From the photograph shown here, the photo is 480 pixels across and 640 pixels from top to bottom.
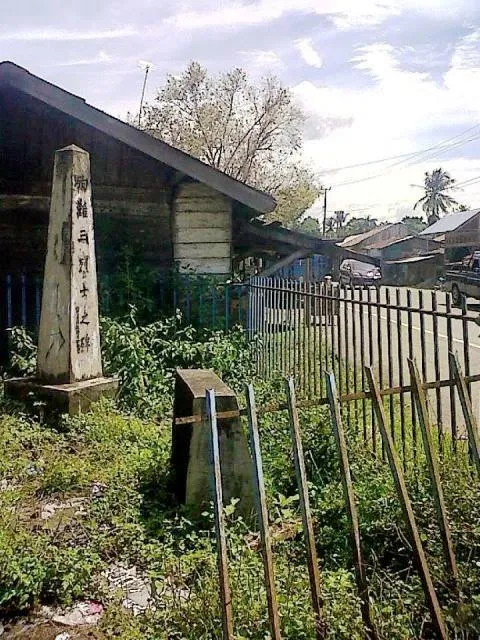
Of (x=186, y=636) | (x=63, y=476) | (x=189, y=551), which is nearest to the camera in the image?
(x=186, y=636)

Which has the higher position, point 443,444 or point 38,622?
point 443,444

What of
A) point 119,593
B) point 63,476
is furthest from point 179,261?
point 119,593

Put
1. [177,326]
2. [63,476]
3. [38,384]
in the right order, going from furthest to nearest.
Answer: [177,326], [38,384], [63,476]

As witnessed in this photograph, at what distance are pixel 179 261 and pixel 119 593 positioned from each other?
7.70 metres

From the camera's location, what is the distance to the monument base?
6598 mm

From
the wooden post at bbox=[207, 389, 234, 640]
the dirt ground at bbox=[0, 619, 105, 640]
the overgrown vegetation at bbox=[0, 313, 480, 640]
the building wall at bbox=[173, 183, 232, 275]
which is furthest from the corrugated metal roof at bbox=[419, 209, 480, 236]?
the dirt ground at bbox=[0, 619, 105, 640]

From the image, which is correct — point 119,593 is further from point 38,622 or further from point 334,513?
point 334,513

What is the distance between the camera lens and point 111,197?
10.4 metres

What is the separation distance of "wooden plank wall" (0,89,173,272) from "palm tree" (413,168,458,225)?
79.4 metres

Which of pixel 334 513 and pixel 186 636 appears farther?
pixel 334 513


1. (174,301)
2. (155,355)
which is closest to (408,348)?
(155,355)

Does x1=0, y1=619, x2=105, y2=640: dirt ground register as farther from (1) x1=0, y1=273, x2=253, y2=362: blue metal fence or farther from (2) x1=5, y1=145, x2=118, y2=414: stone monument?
(1) x1=0, y1=273, x2=253, y2=362: blue metal fence

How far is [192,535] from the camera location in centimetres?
388

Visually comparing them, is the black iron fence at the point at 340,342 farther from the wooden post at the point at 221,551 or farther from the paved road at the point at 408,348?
the wooden post at the point at 221,551
